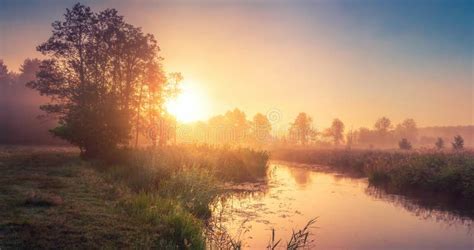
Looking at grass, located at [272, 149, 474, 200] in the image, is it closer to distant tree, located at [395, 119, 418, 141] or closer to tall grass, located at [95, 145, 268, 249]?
tall grass, located at [95, 145, 268, 249]

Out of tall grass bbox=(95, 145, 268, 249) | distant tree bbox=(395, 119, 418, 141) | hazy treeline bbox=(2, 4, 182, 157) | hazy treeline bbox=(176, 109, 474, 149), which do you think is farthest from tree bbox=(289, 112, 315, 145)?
tall grass bbox=(95, 145, 268, 249)

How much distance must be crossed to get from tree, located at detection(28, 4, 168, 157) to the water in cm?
1276

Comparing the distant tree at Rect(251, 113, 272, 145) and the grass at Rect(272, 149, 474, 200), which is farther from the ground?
the distant tree at Rect(251, 113, 272, 145)

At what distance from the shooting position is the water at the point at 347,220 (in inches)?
406

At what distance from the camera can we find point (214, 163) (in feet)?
71.1

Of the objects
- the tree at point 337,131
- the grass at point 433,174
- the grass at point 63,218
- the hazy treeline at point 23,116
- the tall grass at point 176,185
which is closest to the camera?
the grass at point 63,218

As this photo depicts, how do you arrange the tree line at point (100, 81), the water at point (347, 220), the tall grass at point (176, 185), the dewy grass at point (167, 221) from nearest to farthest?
the dewy grass at point (167, 221) < the tall grass at point (176, 185) < the water at point (347, 220) < the tree line at point (100, 81)

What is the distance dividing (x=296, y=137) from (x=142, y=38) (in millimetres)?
85897

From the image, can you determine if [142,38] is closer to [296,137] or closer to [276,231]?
[276,231]

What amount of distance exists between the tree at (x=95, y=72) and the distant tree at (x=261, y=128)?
65.4 meters

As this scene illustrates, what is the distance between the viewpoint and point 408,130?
147625 millimetres

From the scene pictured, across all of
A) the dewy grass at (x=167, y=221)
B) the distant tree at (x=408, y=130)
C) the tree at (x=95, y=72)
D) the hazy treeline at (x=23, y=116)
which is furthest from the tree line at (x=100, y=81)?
the distant tree at (x=408, y=130)

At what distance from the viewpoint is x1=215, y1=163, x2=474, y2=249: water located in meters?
10.3

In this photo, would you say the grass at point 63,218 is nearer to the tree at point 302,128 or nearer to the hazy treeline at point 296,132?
the hazy treeline at point 296,132
